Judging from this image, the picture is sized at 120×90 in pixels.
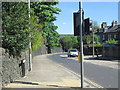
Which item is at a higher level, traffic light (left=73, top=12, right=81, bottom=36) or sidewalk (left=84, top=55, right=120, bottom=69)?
traffic light (left=73, top=12, right=81, bottom=36)

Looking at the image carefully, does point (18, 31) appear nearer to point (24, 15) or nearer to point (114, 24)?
point (24, 15)

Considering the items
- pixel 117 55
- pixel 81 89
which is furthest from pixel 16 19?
pixel 117 55

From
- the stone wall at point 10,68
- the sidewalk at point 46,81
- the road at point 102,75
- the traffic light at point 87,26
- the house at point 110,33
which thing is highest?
the house at point 110,33

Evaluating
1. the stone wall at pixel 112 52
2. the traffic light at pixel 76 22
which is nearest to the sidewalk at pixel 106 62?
the stone wall at pixel 112 52

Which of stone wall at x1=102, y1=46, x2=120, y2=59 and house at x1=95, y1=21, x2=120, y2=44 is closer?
stone wall at x1=102, y1=46, x2=120, y2=59

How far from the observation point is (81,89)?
10742mm

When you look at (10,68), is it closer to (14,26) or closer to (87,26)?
(14,26)

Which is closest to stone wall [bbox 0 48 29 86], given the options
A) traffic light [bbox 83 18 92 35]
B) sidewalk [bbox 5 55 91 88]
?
sidewalk [bbox 5 55 91 88]

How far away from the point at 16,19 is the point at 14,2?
0.96 metres

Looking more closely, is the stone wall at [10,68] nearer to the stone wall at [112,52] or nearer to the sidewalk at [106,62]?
the sidewalk at [106,62]

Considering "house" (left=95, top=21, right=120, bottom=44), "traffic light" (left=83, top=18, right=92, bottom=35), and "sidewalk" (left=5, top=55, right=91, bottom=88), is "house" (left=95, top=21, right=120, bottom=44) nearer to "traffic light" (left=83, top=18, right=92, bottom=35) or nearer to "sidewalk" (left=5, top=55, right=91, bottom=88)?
"sidewalk" (left=5, top=55, right=91, bottom=88)

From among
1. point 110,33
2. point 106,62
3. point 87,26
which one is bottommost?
point 106,62

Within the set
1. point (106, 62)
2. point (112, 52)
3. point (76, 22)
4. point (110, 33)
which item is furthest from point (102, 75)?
point (110, 33)

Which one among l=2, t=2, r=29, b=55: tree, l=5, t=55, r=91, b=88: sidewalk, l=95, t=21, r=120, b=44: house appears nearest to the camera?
l=5, t=55, r=91, b=88: sidewalk
